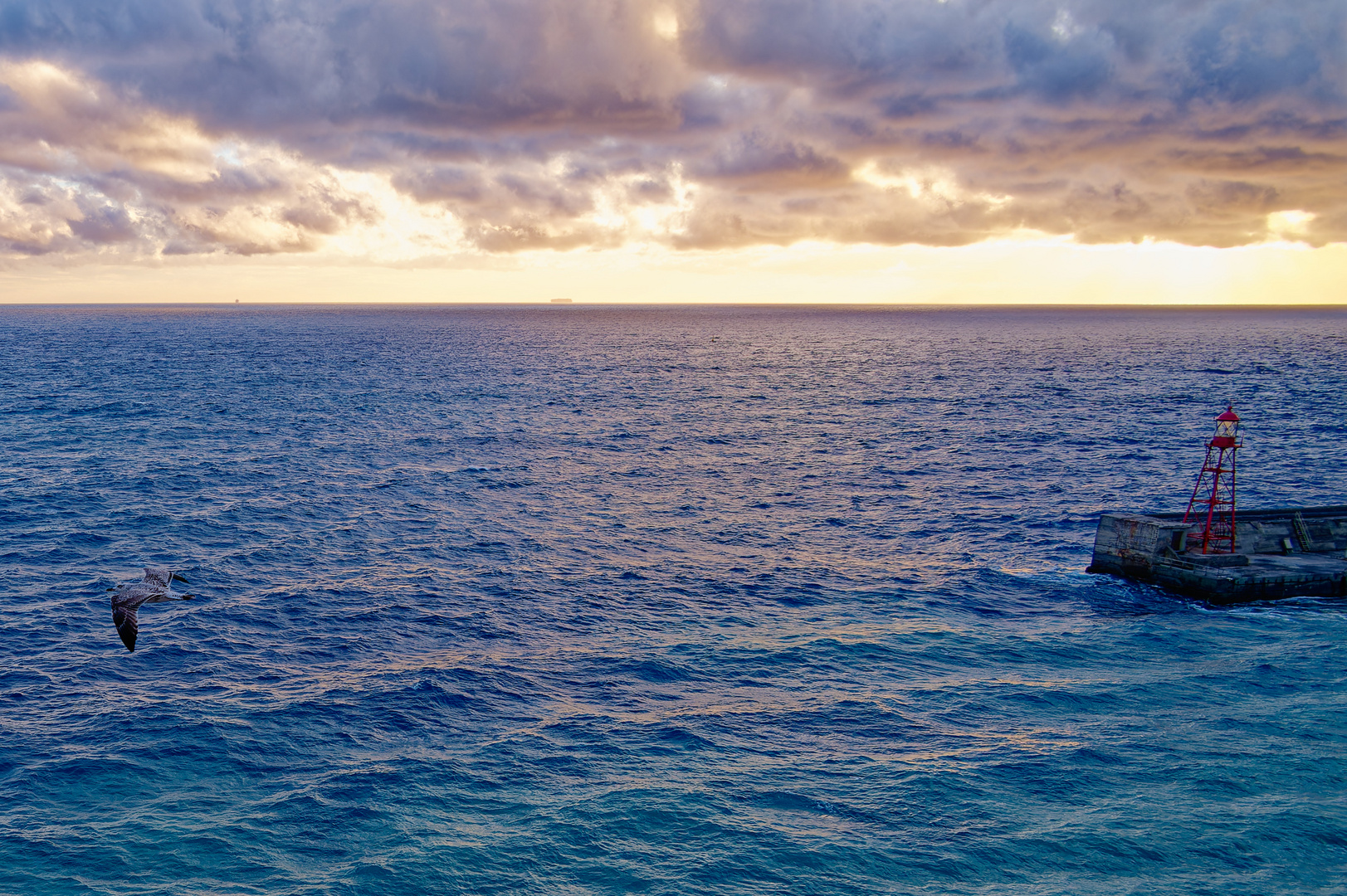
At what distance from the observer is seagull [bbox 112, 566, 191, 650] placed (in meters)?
27.2

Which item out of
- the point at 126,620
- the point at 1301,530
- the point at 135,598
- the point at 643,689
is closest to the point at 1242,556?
the point at 1301,530

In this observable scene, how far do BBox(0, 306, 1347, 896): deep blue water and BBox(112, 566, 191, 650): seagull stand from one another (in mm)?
2832

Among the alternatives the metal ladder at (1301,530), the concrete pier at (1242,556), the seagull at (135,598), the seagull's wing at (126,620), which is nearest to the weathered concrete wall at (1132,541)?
the concrete pier at (1242,556)

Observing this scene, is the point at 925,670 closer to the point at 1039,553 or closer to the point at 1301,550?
the point at 1039,553

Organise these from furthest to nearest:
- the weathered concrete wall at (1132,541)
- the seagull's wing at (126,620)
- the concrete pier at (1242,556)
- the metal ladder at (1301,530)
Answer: the metal ladder at (1301,530) < the weathered concrete wall at (1132,541) < the concrete pier at (1242,556) < the seagull's wing at (126,620)

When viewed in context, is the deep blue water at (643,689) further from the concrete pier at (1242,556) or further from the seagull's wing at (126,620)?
the seagull's wing at (126,620)

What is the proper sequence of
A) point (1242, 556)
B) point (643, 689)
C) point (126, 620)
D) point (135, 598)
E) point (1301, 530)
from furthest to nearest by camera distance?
1. point (1301, 530)
2. point (1242, 556)
3. point (135, 598)
4. point (643, 689)
5. point (126, 620)

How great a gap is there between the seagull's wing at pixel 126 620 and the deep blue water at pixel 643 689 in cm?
322

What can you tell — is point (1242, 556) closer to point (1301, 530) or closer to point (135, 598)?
point (1301, 530)

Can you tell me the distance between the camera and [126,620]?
27.7 metres

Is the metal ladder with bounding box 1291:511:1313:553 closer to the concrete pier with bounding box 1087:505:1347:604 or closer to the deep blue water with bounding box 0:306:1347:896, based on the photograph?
the concrete pier with bounding box 1087:505:1347:604

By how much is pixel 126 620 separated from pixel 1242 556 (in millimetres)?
46979

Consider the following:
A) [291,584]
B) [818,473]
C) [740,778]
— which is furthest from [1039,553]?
[291,584]

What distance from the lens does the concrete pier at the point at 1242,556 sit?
42812 mm
